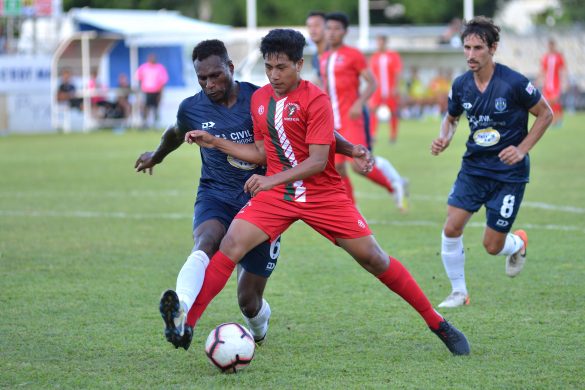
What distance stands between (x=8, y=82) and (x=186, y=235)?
67.5 feet

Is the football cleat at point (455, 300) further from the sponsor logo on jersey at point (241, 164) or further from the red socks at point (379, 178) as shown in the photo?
the red socks at point (379, 178)

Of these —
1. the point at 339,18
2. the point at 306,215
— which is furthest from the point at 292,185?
the point at 339,18

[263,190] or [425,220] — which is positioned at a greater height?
[263,190]

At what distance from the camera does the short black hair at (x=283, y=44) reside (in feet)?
18.2

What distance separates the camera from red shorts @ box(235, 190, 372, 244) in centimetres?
563

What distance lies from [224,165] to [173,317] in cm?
127

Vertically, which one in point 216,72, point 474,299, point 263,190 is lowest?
point 474,299

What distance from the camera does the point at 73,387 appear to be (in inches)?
205

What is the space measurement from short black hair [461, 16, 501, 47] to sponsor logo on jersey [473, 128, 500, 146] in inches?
23.1

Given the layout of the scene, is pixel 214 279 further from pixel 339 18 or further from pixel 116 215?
pixel 116 215

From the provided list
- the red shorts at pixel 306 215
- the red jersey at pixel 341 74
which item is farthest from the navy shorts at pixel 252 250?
the red jersey at pixel 341 74

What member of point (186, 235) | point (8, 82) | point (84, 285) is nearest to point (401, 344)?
point (84, 285)

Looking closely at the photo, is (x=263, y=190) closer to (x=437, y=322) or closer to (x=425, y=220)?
(x=437, y=322)

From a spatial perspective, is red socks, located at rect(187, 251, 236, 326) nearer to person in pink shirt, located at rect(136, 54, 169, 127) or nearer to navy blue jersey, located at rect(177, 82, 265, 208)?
navy blue jersey, located at rect(177, 82, 265, 208)
